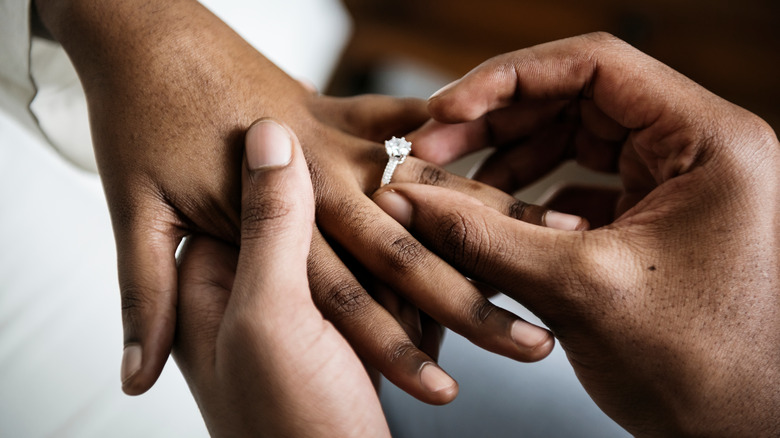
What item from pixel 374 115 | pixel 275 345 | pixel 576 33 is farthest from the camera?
pixel 576 33

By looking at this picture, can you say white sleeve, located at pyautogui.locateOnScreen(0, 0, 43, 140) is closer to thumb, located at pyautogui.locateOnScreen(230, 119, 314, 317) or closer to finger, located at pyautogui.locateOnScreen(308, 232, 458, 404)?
thumb, located at pyautogui.locateOnScreen(230, 119, 314, 317)

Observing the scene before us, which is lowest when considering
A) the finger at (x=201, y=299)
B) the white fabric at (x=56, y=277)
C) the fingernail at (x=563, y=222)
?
the white fabric at (x=56, y=277)

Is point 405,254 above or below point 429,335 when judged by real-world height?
above

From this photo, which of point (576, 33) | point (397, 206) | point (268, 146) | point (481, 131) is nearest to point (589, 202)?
point (481, 131)

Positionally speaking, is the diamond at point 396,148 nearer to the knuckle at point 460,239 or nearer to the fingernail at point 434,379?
the knuckle at point 460,239

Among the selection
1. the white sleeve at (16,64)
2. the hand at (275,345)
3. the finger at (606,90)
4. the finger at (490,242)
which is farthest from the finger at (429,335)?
the white sleeve at (16,64)

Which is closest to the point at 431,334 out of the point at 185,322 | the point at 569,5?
the point at 185,322

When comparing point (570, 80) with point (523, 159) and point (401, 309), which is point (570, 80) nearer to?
point (523, 159)
